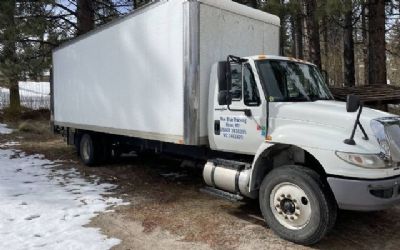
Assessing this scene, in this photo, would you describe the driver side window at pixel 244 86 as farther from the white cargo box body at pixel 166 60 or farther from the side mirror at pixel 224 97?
the white cargo box body at pixel 166 60

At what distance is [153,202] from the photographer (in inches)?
304

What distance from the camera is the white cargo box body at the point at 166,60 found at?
23.2ft

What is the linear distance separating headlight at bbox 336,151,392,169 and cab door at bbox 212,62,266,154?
1443mm

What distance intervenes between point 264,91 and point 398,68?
35769 mm

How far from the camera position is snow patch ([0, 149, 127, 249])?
5750 millimetres

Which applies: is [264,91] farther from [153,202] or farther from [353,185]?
[153,202]

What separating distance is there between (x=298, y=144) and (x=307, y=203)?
2.43 ft

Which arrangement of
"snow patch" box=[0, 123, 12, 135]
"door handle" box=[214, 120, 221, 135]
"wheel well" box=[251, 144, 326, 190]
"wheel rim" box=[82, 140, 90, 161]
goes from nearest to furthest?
"wheel well" box=[251, 144, 326, 190]
"door handle" box=[214, 120, 221, 135]
"wheel rim" box=[82, 140, 90, 161]
"snow patch" box=[0, 123, 12, 135]

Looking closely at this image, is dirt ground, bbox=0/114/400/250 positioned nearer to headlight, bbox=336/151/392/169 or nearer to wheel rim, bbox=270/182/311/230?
wheel rim, bbox=270/182/311/230

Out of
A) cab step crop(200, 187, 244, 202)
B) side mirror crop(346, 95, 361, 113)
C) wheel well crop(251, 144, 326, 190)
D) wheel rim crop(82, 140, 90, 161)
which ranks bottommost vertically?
cab step crop(200, 187, 244, 202)

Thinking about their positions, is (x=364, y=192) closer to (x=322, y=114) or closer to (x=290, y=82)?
(x=322, y=114)

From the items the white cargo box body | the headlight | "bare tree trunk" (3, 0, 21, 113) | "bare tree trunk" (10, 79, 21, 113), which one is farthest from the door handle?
"bare tree trunk" (10, 79, 21, 113)

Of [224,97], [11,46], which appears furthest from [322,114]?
[11,46]

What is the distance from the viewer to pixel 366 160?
513 centimetres
